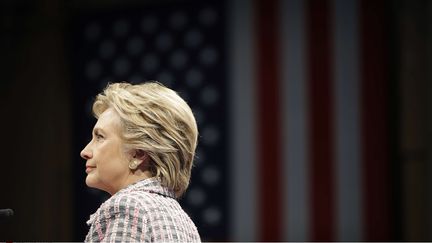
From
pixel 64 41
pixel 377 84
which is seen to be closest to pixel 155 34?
pixel 64 41

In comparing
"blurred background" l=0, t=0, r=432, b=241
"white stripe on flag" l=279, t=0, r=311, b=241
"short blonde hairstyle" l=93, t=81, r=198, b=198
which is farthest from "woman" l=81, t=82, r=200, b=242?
"white stripe on flag" l=279, t=0, r=311, b=241

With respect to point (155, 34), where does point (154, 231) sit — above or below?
below

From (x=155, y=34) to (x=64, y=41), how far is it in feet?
2.64

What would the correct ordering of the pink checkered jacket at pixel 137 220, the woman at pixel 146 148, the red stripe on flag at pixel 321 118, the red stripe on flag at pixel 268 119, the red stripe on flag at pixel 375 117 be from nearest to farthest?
the pink checkered jacket at pixel 137 220
the woman at pixel 146 148
the red stripe on flag at pixel 375 117
the red stripe on flag at pixel 321 118
the red stripe on flag at pixel 268 119

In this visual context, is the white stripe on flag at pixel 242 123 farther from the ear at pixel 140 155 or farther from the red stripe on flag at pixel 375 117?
the ear at pixel 140 155

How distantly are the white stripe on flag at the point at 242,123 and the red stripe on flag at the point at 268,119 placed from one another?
59 millimetres

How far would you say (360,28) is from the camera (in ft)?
18.0

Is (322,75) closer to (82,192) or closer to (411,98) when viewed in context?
(411,98)

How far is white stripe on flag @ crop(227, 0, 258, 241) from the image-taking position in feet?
19.0

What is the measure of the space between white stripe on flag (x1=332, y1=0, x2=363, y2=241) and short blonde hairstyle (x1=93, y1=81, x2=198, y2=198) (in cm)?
363

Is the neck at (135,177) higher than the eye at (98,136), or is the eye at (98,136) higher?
the eye at (98,136)

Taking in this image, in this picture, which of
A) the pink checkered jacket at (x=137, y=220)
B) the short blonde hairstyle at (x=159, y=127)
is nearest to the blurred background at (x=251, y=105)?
the short blonde hairstyle at (x=159, y=127)

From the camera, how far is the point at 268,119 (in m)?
5.77

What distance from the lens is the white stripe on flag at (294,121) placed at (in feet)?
18.5
